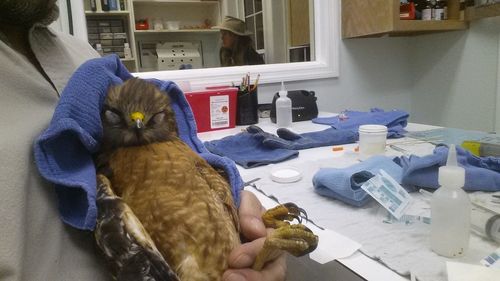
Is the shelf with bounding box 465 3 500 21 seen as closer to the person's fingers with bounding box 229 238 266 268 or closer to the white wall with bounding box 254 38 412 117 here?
the white wall with bounding box 254 38 412 117

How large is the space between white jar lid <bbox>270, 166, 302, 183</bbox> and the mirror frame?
0.85 meters

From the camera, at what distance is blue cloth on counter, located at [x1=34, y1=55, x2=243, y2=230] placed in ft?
1.32

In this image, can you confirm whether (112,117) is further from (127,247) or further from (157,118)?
(127,247)

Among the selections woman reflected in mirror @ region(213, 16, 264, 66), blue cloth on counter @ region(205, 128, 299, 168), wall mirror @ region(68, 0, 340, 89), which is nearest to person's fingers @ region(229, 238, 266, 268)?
blue cloth on counter @ region(205, 128, 299, 168)

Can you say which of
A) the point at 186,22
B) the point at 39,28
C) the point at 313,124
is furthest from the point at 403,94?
the point at 186,22

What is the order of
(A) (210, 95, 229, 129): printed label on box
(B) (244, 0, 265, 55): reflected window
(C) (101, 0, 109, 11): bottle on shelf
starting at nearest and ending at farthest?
(A) (210, 95, 229, 129): printed label on box, (C) (101, 0, 109, 11): bottle on shelf, (B) (244, 0, 265, 55): reflected window

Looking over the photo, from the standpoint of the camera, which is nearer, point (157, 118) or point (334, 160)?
point (157, 118)

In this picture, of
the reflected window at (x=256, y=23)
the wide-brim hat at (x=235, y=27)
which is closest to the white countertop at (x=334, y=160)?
the wide-brim hat at (x=235, y=27)

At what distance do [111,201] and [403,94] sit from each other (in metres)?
1.92

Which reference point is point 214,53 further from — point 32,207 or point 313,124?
point 32,207

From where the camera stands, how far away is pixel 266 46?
296cm

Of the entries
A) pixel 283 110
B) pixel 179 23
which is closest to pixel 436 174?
pixel 283 110

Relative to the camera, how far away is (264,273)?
41 cm

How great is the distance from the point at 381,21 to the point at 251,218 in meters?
1.35
